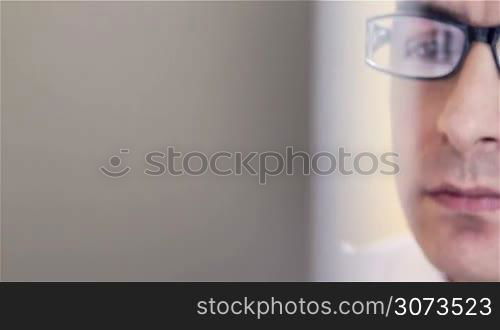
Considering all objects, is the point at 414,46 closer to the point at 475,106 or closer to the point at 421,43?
the point at 421,43

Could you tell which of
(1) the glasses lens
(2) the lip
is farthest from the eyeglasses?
(2) the lip

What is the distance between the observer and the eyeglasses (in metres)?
0.72

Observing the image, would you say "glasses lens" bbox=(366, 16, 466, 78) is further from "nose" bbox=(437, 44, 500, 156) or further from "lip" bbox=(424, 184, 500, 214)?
"lip" bbox=(424, 184, 500, 214)

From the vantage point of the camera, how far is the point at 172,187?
2.65 feet

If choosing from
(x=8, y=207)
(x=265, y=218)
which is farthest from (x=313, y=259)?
(x=8, y=207)

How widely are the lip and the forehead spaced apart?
0.25 meters

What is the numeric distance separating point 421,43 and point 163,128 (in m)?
0.43

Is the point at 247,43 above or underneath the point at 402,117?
above

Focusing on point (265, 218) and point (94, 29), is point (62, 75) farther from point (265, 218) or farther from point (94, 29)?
point (265, 218)

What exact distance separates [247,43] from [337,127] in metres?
0.20

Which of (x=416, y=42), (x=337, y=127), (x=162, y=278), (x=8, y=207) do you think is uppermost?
(x=416, y=42)

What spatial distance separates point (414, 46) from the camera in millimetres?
745

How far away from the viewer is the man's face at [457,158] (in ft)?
2.35

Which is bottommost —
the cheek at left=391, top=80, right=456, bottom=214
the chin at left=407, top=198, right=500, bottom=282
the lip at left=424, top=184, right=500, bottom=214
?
the chin at left=407, top=198, right=500, bottom=282
